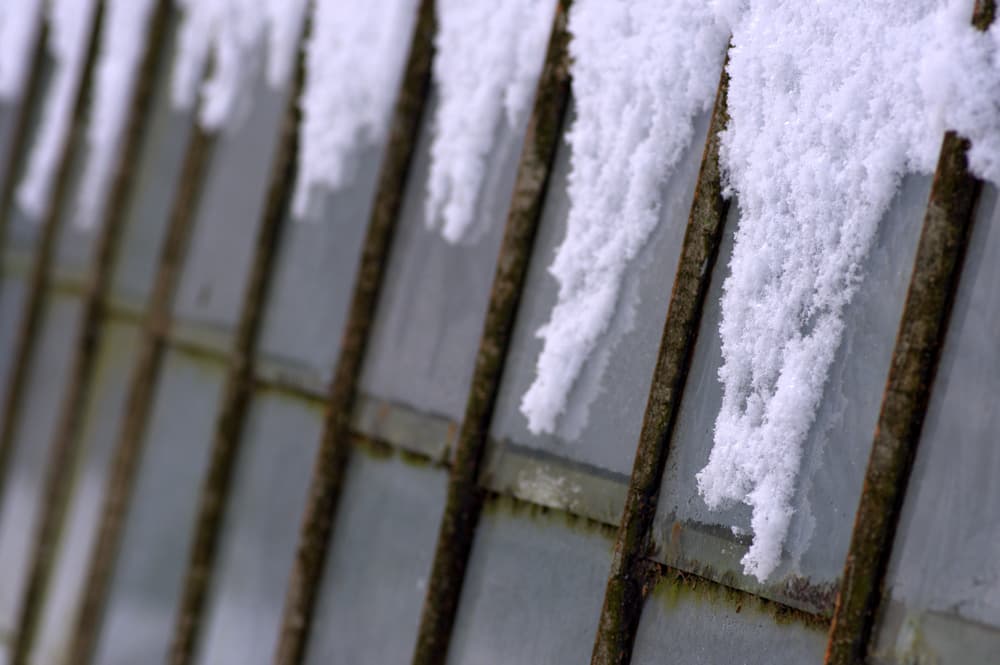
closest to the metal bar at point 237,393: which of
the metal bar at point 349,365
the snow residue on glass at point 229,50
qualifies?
the snow residue on glass at point 229,50

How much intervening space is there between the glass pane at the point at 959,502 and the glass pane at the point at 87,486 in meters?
2.46

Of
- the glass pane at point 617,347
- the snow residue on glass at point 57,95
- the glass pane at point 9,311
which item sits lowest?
the glass pane at point 9,311

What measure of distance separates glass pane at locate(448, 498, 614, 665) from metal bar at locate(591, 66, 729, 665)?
0.34ft

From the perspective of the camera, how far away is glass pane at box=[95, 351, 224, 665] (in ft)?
10.2

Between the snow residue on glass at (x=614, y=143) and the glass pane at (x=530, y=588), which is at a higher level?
the snow residue on glass at (x=614, y=143)

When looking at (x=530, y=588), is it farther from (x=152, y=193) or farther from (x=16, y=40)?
(x=16, y=40)

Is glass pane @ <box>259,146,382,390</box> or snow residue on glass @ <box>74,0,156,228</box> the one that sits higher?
snow residue on glass @ <box>74,0,156,228</box>

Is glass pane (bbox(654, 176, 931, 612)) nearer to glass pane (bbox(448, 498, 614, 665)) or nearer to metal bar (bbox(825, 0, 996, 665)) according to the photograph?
metal bar (bbox(825, 0, 996, 665))

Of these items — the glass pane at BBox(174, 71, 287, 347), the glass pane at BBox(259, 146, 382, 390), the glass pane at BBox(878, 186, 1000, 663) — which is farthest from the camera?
the glass pane at BBox(174, 71, 287, 347)

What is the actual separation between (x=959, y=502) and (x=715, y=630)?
48 cm

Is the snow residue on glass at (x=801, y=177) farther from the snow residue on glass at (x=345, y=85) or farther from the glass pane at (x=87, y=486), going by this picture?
the glass pane at (x=87, y=486)

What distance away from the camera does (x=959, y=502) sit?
1.67 m

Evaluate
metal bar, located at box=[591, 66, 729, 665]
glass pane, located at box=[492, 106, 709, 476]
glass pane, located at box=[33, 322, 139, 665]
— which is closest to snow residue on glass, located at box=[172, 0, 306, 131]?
glass pane, located at box=[33, 322, 139, 665]

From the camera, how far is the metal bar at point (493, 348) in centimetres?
234
